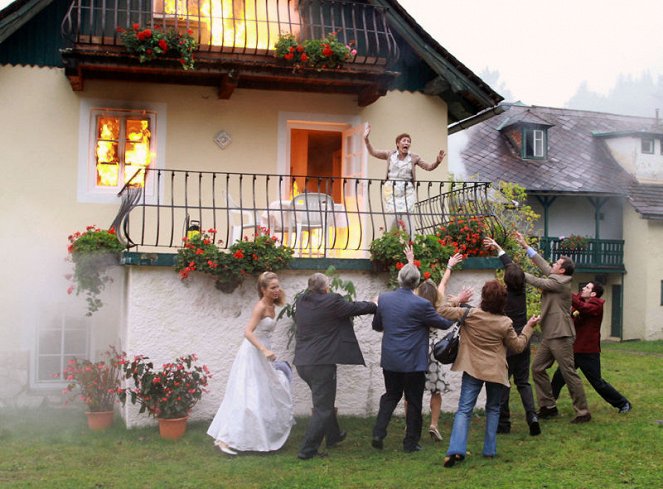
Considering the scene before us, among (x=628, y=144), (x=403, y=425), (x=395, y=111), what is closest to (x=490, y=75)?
(x=628, y=144)

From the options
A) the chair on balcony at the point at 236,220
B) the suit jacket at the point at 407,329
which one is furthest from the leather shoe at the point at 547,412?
the chair on balcony at the point at 236,220

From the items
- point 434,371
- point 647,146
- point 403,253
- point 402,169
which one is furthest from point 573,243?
point 434,371

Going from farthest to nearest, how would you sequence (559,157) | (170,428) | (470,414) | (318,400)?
(559,157) < (170,428) < (318,400) < (470,414)

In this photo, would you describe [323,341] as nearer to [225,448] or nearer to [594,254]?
[225,448]

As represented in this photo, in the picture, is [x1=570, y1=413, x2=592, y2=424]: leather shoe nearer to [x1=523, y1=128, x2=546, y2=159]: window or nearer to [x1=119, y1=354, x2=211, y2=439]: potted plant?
[x1=119, y1=354, x2=211, y2=439]: potted plant

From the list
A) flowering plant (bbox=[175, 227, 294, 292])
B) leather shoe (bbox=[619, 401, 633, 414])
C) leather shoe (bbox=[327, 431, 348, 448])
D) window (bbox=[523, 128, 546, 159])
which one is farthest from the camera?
window (bbox=[523, 128, 546, 159])

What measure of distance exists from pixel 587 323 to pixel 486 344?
2.25 m

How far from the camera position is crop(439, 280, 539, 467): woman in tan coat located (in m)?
7.24

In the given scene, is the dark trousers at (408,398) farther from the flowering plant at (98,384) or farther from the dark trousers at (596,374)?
the flowering plant at (98,384)

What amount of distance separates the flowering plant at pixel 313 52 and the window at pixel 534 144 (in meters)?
18.5

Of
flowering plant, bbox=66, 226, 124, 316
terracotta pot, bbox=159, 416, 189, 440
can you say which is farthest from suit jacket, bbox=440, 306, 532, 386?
flowering plant, bbox=66, 226, 124, 316

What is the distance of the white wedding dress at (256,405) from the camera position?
7.80m

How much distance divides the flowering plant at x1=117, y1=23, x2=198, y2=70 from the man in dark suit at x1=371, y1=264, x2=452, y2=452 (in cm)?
444

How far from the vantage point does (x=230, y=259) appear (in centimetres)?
874
